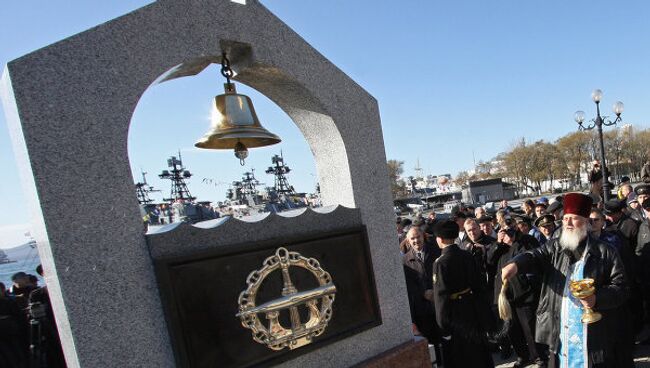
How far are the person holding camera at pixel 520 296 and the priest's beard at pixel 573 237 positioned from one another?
134 centimetres

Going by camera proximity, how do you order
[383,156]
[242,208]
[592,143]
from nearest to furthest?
[383,156] → [242,208] → [592,143]

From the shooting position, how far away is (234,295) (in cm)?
249

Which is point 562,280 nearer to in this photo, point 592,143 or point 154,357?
point 154,357

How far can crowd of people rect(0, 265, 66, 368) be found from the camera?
4.92 meters

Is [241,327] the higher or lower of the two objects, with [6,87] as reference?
lower

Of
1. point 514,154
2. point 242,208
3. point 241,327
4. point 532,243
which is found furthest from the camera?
point 514,154

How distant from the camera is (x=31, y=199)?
2055 mm

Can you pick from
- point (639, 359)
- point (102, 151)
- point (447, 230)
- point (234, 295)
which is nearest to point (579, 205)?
point (447, 230)

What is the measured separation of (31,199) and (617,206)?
7512 millimetres

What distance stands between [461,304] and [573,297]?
3.80 ft

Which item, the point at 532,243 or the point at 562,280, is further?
the point at 532,243

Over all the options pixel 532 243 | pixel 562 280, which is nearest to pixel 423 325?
pixel 532 243

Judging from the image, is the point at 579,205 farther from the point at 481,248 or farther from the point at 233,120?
the point at 233,120

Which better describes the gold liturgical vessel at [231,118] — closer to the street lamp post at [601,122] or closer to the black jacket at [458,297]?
the black jacket at [458,297]
